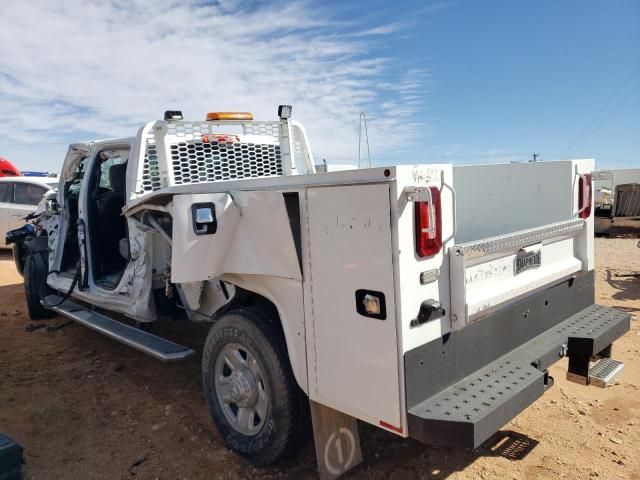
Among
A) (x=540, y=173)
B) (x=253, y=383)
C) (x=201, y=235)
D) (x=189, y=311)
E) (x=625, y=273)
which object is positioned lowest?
(x=625, y=273)

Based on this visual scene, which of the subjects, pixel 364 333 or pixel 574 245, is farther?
pixel 574 245

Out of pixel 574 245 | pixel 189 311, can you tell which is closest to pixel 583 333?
pixel 574 245

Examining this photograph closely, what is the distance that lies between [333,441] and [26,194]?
11.7m

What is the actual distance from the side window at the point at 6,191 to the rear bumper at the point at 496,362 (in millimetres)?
12446

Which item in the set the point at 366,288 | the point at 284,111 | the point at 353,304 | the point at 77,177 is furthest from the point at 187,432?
the point at 77,177

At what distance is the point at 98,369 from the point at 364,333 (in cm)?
354

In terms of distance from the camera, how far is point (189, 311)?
12.5ft

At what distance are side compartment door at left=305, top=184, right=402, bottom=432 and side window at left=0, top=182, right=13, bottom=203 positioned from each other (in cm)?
1194

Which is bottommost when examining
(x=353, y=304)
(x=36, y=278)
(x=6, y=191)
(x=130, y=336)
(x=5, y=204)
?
(x=130, y=336)

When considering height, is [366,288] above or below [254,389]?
above

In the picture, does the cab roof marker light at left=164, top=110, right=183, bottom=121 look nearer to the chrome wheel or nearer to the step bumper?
the chrome wheel

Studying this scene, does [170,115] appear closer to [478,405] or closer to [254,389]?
Answer: [254,389]

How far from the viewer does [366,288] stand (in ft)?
7.21

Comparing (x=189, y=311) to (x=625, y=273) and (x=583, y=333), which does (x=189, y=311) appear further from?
(x=625, y=273)
